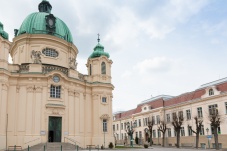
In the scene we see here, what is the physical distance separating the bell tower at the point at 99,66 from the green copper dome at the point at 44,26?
480cm

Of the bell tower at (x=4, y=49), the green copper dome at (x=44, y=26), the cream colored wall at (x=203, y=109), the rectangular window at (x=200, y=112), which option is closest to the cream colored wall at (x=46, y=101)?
the bell tower at (x=4, y=49)

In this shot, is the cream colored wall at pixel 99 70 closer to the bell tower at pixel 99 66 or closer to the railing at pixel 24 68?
the bell tower at pixel 99 66

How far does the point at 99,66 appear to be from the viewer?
4188 centimetres

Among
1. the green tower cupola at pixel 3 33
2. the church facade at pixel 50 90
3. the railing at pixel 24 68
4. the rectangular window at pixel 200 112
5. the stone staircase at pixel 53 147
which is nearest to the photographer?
the stone staircase at pixel 53 147

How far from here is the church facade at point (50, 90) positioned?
33000mm

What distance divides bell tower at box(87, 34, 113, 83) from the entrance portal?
9328mm

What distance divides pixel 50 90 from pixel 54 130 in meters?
5.21

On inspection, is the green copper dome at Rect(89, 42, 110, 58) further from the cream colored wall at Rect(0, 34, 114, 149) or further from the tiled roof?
the tiled roof

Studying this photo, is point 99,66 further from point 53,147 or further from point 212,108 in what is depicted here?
point 212,108

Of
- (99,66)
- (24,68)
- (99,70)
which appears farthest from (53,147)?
(99,66)

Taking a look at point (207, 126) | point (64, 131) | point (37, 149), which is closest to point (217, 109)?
point (207, 126)

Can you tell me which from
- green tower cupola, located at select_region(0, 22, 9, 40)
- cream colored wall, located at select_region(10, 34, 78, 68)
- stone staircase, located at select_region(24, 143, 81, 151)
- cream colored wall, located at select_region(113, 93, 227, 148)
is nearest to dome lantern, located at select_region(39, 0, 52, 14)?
cream colored wall, located at select_region(10, 34, 78, 68)

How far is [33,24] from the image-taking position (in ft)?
131

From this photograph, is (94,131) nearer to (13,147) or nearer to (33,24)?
(13,147)
